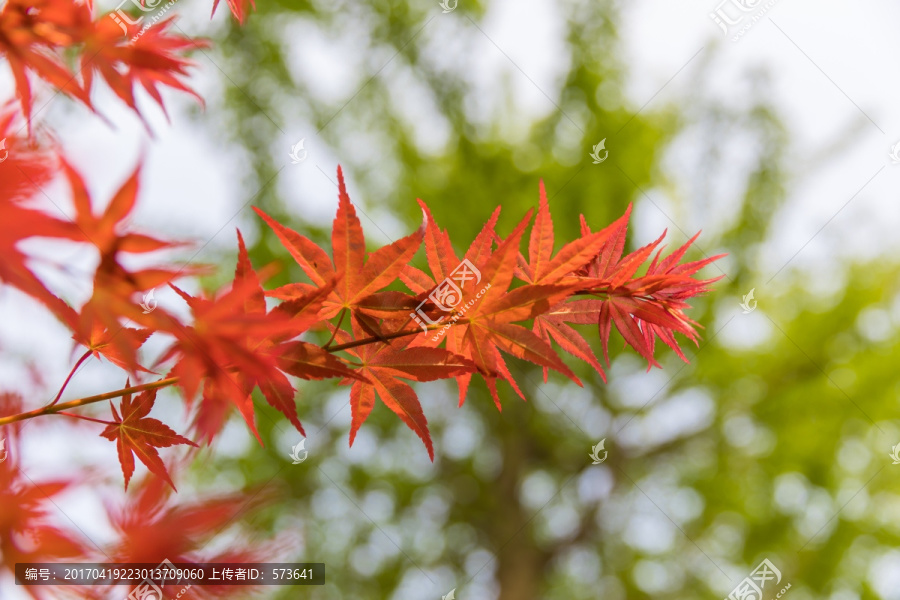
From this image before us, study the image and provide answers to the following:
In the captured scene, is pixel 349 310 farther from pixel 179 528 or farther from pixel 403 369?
pixel 179 528

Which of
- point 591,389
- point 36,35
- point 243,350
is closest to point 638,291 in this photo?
point 243,350

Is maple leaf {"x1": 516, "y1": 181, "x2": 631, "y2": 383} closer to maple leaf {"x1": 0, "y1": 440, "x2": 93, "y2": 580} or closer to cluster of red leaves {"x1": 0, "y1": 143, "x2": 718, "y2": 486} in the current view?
cluster of red leaves {"x1": 0, "y1": 143, "x2": 718, "y2": 486}

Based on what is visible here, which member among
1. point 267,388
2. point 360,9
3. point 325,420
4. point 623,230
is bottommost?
point 325,420

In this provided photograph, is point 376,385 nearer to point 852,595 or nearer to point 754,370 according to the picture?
point 754,370

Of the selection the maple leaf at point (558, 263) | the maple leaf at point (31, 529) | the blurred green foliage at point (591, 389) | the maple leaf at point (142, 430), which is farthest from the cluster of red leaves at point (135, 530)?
the blurred green foliage at point (591, 389)

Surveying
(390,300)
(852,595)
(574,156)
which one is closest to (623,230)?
(390,300)

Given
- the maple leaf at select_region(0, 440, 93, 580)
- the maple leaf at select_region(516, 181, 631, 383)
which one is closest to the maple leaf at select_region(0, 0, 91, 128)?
the maple leaf at select_region(0, 440, 93, 580)

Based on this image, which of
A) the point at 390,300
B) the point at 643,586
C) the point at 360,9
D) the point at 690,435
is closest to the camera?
the point at 390,300
